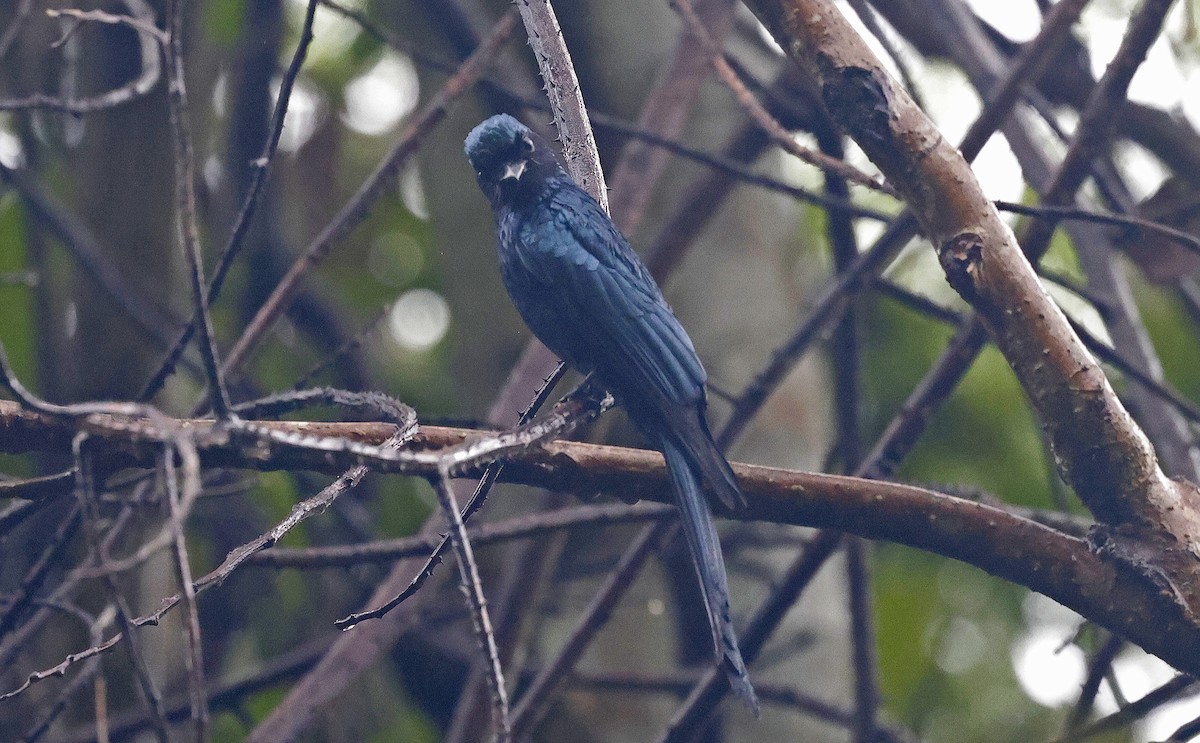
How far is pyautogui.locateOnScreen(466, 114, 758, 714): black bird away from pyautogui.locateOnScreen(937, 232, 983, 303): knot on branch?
0.61m

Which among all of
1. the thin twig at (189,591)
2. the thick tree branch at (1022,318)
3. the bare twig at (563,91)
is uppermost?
the bare twig at (563,91)

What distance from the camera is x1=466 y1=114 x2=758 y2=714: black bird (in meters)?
2.72

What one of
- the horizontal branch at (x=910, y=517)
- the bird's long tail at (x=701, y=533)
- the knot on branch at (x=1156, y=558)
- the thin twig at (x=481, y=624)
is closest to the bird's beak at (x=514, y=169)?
the bird's long tail at (x=701, y=533)

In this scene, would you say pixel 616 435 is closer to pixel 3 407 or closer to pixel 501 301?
pixel 501 301

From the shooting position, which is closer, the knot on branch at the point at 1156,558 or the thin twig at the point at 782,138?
the knot on branch at the point at 1156,558

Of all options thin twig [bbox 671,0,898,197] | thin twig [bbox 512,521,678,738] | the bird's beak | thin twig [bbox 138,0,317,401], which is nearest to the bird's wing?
the bird's beak

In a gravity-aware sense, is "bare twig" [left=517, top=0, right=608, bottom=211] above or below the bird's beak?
below

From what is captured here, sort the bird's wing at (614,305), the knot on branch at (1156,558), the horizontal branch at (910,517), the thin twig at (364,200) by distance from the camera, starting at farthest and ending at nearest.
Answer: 1. the thin twig at (364,200)
2. the bird's wing at (614,305)
3. the knot on branch at (1156,558)
4. the horizontal branch at (910,517)

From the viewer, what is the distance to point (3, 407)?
6.93 feet

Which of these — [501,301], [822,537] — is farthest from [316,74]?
[822,537]

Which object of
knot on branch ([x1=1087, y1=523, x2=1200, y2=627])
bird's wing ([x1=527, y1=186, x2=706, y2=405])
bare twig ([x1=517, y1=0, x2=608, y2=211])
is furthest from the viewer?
bird's wing ([x1=527, y1=186, x2=706, y2=405])

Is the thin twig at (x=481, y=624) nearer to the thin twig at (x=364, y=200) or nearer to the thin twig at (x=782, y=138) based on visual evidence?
the thin twig at (x=782, y=138)

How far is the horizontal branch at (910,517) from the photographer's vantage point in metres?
2.29

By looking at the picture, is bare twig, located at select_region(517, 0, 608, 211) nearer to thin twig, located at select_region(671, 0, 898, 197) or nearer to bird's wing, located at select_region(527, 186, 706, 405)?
bird's wing, located at select_region(527, 186, 706, 405)
